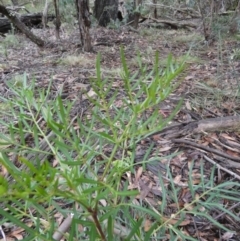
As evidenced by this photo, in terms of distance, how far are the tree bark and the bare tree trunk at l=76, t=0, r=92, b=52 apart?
185 cm

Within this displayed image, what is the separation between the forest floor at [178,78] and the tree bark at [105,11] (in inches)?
22.6

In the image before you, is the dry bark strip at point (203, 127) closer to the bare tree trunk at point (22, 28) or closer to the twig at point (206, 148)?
the twig at point (206, 148)

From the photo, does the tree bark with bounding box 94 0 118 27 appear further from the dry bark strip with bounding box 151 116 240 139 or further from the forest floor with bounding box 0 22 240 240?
the dry bark strip with bounding box 151 116 240 139

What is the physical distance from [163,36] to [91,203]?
3.58 metres

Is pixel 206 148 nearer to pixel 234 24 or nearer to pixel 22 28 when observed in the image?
pixel 22 28

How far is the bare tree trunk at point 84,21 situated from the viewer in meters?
2.84

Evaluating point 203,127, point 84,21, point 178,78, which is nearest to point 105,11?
point 84,21

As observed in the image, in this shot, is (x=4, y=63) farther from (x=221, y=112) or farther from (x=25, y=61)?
(x=221, y=112)

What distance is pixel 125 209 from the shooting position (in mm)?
646

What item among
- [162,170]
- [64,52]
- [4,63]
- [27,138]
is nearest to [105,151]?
[162,170]

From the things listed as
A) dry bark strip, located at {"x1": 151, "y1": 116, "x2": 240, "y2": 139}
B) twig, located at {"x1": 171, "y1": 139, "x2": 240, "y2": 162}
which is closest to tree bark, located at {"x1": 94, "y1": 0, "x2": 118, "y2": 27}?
dry bark strip, located at {"x1": 151, "y1": 116, "x2": 240, "y2": 139}

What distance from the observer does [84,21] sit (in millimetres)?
2902

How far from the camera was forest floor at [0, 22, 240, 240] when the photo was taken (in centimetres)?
115

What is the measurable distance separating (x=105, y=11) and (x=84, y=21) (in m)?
1.96
